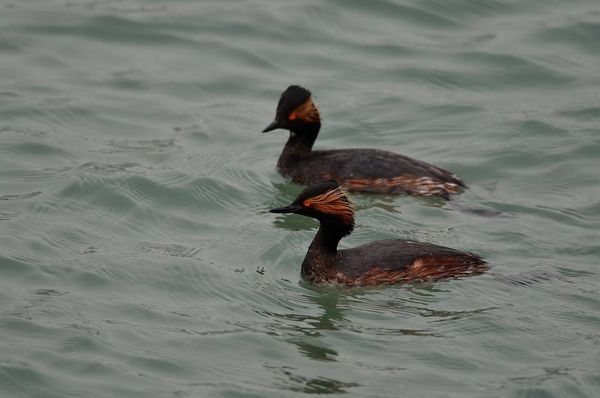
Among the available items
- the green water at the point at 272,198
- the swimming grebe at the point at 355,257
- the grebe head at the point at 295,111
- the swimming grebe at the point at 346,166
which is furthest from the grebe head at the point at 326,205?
the grebe head at the point at 295,111

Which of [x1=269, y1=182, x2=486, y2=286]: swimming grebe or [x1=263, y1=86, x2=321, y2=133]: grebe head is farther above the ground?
[x1=263, y1=86, x2=321, y2=133]: grebe head

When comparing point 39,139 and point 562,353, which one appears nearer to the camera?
point 562,353

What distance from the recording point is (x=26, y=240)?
12.8 metres

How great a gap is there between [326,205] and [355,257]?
578 mm

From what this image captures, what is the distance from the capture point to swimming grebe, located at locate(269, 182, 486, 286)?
1221cm

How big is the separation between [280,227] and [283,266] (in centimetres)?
118

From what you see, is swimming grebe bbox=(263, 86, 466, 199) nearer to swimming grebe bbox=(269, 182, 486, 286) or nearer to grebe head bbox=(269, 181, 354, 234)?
swimming grebe bbox=(269, 182, 486, 286)

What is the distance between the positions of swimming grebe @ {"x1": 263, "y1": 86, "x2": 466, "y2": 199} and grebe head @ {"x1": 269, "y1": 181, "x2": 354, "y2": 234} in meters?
2.38

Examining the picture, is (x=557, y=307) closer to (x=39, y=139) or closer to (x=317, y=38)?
(x=39, y=139)

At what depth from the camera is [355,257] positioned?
487 inches

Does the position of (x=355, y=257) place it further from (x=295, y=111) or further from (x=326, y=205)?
(x=295, y=111)

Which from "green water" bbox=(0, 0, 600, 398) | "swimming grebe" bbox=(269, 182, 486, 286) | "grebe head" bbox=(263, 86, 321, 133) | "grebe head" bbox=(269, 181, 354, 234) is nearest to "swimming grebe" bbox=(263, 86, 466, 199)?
"grebe head" bbox=(263, 86, 321, 133)

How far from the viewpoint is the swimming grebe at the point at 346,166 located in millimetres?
14680

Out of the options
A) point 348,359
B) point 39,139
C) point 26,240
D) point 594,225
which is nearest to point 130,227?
point 26,240
